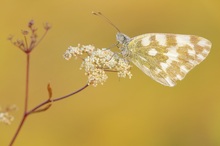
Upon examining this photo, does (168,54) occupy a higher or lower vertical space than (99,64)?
higher

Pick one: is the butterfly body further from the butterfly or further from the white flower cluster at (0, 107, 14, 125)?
the white flower cluster at (0, 107, 14, 125)

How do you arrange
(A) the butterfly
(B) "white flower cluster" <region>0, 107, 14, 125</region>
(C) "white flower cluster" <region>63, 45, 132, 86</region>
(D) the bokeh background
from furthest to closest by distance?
(D) the bokeh background
(A) the butterfly
(C) "white flower cluster" <region>63, 45, 132, 86</region>
(B) "white flower cluster" <region>0, 107, 14, 125</region>

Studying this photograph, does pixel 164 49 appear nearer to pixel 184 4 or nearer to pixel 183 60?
pixel 183 60

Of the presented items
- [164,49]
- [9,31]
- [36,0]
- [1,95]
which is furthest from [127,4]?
[164,49]

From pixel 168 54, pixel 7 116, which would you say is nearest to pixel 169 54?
pixel 168 54

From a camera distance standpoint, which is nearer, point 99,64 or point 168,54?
point 99,64

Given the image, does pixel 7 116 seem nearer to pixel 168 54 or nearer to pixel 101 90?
pixel 168 54

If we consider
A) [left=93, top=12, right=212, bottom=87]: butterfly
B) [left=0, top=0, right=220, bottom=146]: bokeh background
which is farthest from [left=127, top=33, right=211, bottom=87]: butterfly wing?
[left=0, top=0, right=220, bottom=146]: bokeh background
